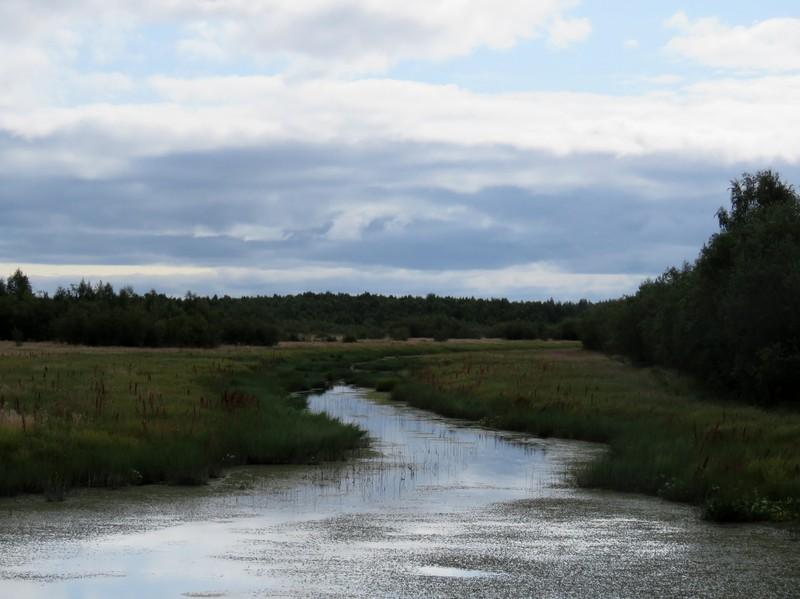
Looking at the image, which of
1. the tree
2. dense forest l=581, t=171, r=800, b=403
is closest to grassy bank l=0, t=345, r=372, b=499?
dense forest l=581, t=171, r=800, b=403

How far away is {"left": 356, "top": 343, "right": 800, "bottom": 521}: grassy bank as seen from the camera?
60.2 feet

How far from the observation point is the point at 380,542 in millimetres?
14977

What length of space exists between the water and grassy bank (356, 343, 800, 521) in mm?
866

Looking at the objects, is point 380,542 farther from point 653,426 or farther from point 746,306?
point 746,306

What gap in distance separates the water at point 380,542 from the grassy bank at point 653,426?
0.87 m

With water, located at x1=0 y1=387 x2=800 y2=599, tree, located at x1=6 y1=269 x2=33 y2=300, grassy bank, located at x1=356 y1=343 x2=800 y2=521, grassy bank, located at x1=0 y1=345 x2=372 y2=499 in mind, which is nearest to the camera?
water, located at x1=0 y1=387 x2=800 y2=599

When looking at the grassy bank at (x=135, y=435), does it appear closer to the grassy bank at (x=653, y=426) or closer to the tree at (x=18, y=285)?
the grassy bank at (x=653, y=426)

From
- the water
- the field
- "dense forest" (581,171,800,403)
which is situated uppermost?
"dense forest" (581,171,800,403)

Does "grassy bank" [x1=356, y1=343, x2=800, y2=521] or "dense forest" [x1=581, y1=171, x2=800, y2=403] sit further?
"dense forest" [x1=581, y1=171, x2=800, y2=403]

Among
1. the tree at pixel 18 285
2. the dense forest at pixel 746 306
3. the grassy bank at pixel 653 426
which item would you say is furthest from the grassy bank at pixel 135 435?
the tree at pixel 18 285

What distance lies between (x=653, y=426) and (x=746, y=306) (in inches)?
406

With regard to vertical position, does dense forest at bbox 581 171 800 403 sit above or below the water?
above

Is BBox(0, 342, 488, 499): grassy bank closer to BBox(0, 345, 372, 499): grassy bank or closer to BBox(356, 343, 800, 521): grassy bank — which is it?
BBox(0, 345, 372, 499): grassy bank

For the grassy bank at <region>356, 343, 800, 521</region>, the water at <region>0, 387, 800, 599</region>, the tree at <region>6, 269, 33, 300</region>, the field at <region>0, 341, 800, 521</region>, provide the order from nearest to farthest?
the water at <region>0, 387, 800, 599</region>, the grassy bank at <region>356, 343, 800, 521</region>, the field at <region>0, 341, 800, 521</region>, the tree at <region>6, 269, 33, 300</region>
